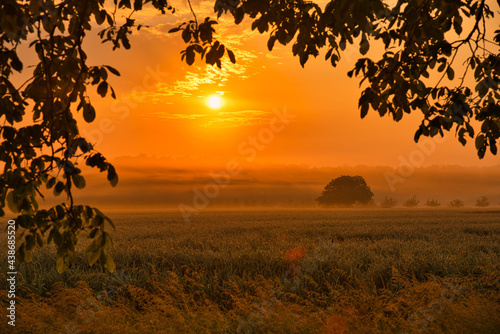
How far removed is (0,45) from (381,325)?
637 centimetres

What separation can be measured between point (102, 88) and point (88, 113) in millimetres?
336

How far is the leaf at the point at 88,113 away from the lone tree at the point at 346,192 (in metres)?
107

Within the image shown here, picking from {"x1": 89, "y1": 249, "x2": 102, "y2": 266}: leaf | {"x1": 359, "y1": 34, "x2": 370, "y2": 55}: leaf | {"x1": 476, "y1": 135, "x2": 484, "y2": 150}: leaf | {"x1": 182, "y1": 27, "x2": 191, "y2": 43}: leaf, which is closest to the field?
{"x1": 89, "y1": 249, "x2": 102, "y2": 266}: leaf

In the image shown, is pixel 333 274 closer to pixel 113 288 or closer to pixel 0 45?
pixel 113 288

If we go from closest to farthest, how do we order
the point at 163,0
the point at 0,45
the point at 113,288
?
1. the point at 0,45
2. the point at 163,0
3. the point at 113,288

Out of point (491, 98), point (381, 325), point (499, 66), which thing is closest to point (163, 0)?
point (499, 66)

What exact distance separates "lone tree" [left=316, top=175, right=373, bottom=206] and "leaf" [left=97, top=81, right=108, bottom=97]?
10692 cm

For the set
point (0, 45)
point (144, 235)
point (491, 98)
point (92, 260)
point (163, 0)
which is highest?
point (163, 0)

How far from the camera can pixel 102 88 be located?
3.70 metres

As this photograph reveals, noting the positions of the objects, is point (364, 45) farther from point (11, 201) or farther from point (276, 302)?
point (276, 302)

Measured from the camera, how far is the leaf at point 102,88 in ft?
12.1

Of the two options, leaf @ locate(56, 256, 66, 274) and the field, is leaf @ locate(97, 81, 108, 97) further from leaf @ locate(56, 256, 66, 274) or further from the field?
the field

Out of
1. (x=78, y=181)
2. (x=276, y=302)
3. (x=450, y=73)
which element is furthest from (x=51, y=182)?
(x=450, y=73)

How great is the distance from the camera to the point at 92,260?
3758 mm
